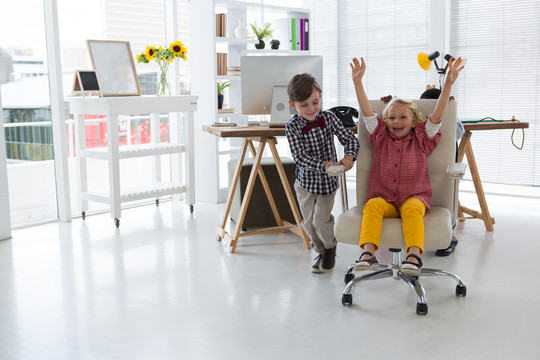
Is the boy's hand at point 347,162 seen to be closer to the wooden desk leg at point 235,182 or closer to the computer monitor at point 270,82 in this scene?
the computer monitor at point 270,82

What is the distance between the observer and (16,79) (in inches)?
165

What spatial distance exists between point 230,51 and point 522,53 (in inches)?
98.0

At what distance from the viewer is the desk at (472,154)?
12.4 feet

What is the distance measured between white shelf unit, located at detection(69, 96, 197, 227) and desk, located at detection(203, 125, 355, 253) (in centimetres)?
83

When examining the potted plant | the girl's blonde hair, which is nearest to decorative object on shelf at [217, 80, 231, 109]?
the potted plant

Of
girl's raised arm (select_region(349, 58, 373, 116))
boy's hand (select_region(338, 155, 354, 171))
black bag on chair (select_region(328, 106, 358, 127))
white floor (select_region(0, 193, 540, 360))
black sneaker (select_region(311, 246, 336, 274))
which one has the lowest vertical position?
white floor (select_region(0, 193, 540, 360))

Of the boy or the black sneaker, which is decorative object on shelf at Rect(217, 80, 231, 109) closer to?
the boy

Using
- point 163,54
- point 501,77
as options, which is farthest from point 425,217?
point 501,77

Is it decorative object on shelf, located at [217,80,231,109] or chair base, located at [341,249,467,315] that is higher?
decorative object on shelf, located at [217,80,231,109]

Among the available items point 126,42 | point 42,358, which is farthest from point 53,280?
point 126,42

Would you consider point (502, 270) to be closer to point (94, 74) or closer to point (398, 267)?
point (398, 267)

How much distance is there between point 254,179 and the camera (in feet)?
11.9

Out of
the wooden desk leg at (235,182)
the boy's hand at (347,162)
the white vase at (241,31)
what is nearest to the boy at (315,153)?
the boy's hand at (347,162)

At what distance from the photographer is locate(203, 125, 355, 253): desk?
339 cm
